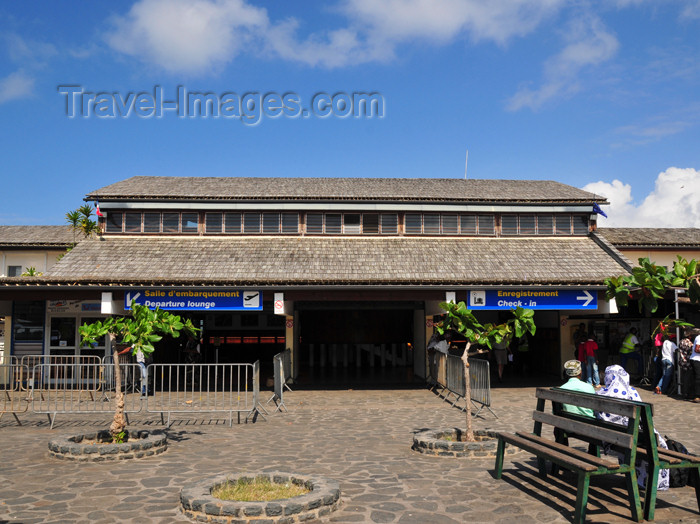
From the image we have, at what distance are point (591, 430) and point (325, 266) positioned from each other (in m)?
12.6

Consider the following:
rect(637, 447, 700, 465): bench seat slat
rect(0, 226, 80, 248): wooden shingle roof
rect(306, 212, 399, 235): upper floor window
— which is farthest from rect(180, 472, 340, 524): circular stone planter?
rect(0, 226, 80, 248): wooden shingle roof

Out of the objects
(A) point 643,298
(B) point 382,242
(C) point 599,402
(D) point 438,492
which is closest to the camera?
(A) point 643,298

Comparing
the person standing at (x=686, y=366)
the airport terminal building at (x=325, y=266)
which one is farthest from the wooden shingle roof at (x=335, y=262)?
the person standing at (x=686, y=366)

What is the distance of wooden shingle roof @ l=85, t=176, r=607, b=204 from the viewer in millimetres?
20766

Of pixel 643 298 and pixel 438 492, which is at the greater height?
pixel 643 298

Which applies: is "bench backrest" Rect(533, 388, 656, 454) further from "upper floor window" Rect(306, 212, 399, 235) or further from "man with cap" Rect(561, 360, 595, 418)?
"upper floor window" Rect(306, 212, 399, 235)

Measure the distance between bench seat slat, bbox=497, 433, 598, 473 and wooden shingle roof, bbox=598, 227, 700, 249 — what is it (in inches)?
843

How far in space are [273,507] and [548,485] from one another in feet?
11.5

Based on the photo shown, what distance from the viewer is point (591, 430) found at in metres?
6.52

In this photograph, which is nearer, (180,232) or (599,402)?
(599,402)

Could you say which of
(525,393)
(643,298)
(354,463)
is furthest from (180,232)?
(643,298)

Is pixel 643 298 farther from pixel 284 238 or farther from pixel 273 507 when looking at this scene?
pixel 284 238

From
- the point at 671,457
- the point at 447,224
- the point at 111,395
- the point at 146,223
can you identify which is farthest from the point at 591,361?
the point at 146,223

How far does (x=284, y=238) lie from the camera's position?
2089 centimetres
